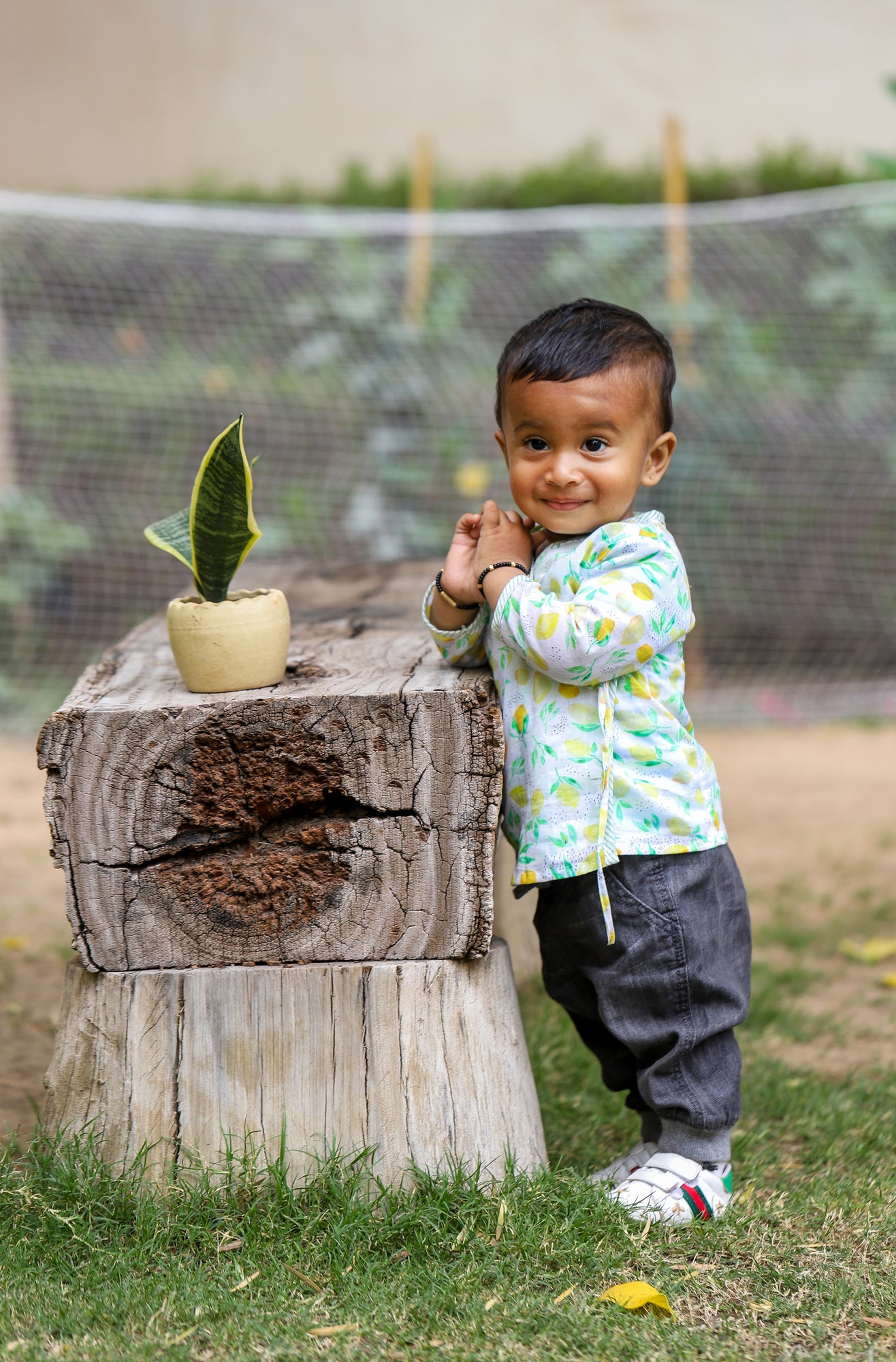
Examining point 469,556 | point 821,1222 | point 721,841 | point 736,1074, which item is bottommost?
point 821,1222

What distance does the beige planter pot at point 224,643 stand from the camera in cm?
225

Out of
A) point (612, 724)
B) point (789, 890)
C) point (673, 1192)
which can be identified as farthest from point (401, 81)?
point (673, 1192)

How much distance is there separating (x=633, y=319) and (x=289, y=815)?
101cm

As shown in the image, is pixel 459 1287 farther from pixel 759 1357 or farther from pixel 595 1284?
pixel 759 1357

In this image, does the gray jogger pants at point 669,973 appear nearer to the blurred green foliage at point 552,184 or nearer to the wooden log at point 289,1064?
the wooden log at point 289,1064

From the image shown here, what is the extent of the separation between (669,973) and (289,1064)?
0.66 meters

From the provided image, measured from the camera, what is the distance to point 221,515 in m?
2.22

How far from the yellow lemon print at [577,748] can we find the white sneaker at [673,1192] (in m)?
0.75

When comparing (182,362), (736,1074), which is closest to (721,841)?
(736,1074)

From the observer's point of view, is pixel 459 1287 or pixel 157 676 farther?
pixel 157 676

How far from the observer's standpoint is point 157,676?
248 cm

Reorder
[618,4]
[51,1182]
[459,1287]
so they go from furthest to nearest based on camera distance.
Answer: [618,4], [51,1182], [459,1287]

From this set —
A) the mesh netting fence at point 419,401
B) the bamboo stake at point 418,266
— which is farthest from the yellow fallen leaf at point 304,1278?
the bamboo stake at point 418,266

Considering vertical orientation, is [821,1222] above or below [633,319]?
below
